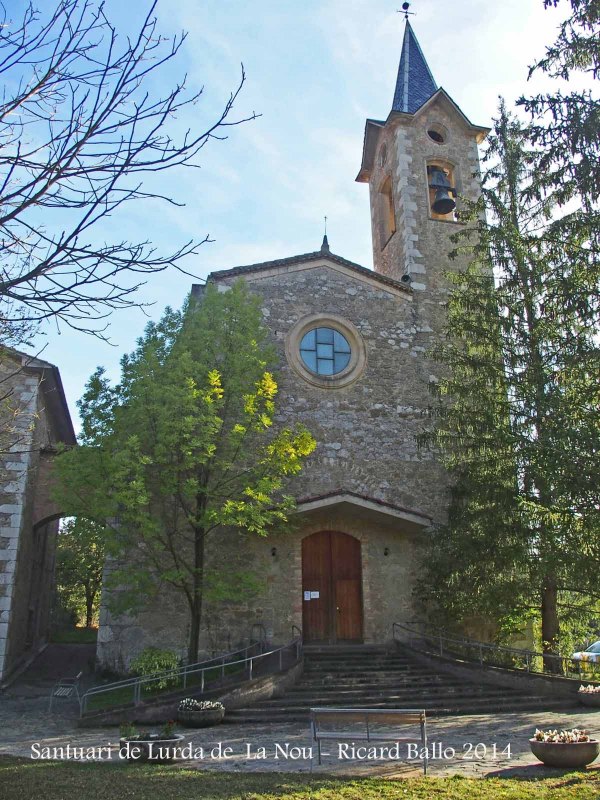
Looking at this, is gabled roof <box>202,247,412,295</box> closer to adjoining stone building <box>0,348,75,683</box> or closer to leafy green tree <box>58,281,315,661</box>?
leafy green tree <box>58,281,315,661</box>

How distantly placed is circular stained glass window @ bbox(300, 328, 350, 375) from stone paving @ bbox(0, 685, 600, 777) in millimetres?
8797

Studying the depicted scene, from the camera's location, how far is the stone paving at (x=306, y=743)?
7309mm

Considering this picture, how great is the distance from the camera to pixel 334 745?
342 inches

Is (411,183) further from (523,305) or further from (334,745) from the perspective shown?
(334,745)

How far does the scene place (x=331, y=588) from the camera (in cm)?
1491

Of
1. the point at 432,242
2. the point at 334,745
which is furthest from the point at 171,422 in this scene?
the point at 432,242

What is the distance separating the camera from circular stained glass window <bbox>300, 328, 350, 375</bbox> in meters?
16.6

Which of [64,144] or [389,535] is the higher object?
[64,144]

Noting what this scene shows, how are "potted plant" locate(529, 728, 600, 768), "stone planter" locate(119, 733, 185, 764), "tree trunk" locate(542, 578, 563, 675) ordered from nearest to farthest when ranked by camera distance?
"potted plant" locate(529, 728, 600, 768) < "stone planter" locate(119, 733, 185, 764) < "tree trunk" locate(542, 578, 563, 675)

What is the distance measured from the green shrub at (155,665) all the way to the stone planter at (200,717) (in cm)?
160

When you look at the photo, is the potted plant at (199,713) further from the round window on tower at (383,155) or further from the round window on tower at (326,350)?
the round window on tower at (383,155)

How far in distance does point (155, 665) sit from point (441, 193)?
47.5ft

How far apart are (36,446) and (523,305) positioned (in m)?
11.6

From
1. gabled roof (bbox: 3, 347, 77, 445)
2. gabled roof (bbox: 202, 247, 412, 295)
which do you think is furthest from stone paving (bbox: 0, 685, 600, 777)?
gabled roof (bbox: 202, 247, 412, 295)
